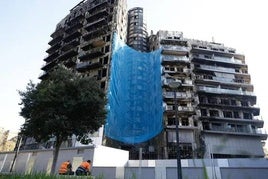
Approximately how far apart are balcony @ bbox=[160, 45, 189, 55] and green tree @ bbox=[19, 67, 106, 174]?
32.2 m

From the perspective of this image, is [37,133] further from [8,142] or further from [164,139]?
[8,142]

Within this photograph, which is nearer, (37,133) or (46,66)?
(37,133)

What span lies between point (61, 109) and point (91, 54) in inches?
1075

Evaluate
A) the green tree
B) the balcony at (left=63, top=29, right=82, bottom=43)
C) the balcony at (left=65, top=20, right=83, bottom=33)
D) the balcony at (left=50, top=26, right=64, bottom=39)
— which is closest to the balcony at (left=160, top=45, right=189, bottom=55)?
the balcony at (left=63, top=29, right=82, bottom=43)

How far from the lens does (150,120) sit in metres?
37.4

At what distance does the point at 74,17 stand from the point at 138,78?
25840 millimetres

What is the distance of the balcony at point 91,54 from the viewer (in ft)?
141

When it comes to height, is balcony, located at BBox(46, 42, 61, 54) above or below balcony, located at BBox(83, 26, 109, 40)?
above

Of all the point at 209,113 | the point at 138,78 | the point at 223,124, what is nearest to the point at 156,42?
the point at 138,78

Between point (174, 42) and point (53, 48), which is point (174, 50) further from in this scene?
point (53, 48)

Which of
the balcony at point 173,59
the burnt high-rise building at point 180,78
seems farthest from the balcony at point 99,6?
the balcony at point 173,59

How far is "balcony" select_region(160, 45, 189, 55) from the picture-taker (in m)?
49.0

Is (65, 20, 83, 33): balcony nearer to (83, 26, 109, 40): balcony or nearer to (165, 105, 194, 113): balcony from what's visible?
(83, 26, 109, 40): balcony

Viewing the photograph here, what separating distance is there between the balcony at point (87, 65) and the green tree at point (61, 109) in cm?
2150
